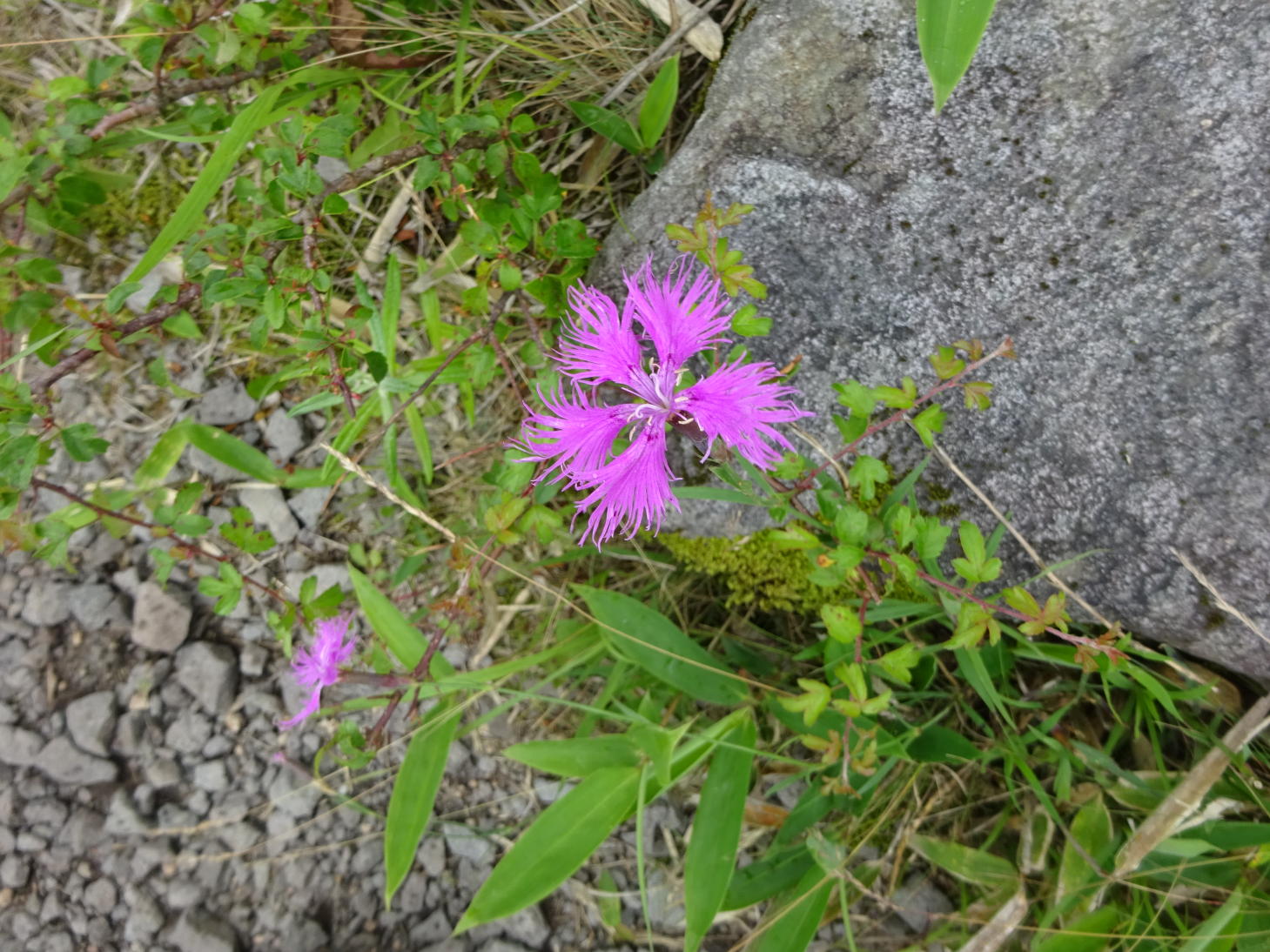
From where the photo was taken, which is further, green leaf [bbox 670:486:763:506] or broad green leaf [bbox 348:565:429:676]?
broad green leaf [bbox 348:565:429:676]

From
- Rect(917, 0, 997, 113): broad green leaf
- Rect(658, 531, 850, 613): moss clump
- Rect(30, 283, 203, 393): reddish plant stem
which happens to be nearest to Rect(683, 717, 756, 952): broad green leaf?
Rect(658, 531, 850, 613): moss clump


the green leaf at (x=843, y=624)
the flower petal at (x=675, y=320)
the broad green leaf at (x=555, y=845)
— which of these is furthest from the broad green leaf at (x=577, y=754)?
the flower petal at (x=675, y=320)

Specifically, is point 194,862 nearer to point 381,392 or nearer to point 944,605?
point 381,392

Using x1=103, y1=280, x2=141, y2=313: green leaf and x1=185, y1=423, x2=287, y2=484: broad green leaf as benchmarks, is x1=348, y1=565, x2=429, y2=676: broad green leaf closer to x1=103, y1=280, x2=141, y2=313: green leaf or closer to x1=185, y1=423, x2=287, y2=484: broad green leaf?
x1=185, y1=423, x2=287, y2=484: broad green leaf

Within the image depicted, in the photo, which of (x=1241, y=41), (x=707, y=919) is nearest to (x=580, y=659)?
(x=707, y=919)

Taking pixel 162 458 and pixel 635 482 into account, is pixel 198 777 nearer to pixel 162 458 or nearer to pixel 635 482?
pixel 162 458

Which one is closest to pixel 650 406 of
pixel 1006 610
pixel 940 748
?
pixel 1006 610
